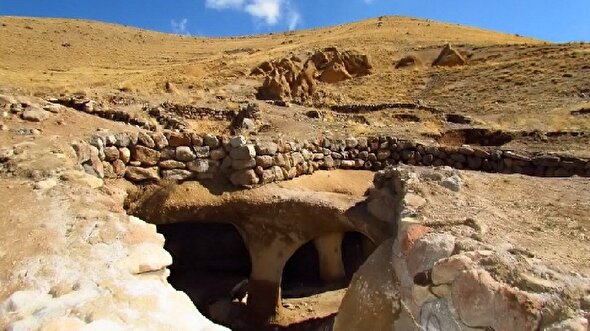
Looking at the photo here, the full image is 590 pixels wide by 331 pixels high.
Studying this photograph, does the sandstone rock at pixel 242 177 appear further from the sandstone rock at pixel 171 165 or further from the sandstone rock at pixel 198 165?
the sandstone rock at pixel 171 165

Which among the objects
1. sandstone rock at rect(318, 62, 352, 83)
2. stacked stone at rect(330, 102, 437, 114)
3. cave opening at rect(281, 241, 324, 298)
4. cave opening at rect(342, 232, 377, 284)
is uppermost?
sandstone rock at rect(318, 62, 352, 83)

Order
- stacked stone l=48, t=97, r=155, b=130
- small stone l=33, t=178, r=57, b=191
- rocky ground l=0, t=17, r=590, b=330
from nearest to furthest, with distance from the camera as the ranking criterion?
rocky ground l=0, t=17, r=590, b=330 → small stone l=33, t=178, r=57, b=191 → stacked stone l=48, t=97, r=155, b=130

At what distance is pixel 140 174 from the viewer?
724 cm

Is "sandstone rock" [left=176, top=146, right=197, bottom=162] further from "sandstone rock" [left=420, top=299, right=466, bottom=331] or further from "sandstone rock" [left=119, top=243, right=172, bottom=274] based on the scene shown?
"sandstone rock" [left=420, top=299, right=466, bottom=331]

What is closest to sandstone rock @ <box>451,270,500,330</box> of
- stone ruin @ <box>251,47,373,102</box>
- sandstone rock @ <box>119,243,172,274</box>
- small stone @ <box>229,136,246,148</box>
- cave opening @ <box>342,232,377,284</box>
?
sandstone rock @ <box>119,243,172,274</box>

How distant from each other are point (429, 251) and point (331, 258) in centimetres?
710

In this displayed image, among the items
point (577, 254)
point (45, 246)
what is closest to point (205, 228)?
point (45, 246)

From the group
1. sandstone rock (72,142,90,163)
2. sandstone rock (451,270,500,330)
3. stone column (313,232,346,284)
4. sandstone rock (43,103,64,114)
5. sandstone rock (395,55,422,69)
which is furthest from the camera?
sandstone rock (395,55,422,69)

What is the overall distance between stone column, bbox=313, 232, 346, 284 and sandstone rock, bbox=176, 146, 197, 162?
4.28 meters

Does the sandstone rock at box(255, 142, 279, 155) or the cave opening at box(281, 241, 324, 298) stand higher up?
the sandstone rock at box(255, 142, 279, 155)

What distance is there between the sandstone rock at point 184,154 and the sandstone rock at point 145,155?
0.34 m

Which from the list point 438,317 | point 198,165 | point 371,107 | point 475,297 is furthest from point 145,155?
point 371,107

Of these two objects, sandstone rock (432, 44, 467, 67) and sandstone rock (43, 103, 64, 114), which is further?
sandstone rock (432, 44, 467, 67)

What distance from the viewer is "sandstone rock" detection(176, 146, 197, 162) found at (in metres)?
7.54
